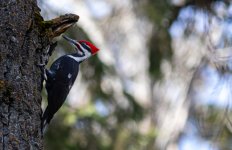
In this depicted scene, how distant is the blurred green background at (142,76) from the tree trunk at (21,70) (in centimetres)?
152

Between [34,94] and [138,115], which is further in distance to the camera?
[138,115]

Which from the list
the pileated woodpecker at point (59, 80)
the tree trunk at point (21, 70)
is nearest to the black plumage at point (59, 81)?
the pileated woodpecker at point (59, 80)

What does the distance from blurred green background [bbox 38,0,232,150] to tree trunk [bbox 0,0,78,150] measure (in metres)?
1.52

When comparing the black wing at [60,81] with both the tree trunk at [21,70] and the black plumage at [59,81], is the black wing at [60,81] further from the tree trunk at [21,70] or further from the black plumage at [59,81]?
the tree trunk at [21,70]

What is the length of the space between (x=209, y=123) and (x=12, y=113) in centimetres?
722

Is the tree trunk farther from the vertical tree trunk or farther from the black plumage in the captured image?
the black plumage

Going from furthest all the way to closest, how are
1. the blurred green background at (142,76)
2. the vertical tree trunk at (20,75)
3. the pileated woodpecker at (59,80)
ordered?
the blurred green background at (142,76) < the pileated woodpecker at (59,80) < the vertical tree trunk at (20,75)

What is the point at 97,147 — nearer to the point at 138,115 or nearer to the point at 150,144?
the point at 138,115

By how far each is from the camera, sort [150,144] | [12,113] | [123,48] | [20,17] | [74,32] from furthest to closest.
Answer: [123,48] → [150,144] → [74,32] → [20,17] → [12,113]

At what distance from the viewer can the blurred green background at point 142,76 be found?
20.1 ft

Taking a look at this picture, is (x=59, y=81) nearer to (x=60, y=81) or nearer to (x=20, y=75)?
(x=60, y=81)

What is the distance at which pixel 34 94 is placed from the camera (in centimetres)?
345

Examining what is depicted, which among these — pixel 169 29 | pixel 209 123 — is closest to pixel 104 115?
pixel 169 29

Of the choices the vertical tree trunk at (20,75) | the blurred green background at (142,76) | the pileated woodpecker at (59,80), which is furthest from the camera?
the blurred green background at (142,76)
